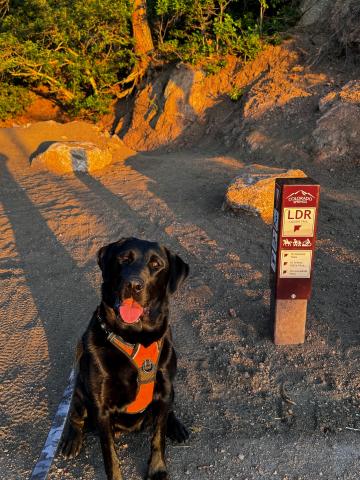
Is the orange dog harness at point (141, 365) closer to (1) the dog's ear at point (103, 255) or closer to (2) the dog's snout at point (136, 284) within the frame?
(2) the dog's snout at point (136, 284)

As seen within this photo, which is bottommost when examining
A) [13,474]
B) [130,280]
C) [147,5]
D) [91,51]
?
[13,474]

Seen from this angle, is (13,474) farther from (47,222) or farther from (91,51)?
(91,51)

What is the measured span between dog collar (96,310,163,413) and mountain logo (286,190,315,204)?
167 cm

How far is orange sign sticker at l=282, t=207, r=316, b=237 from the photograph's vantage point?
11.7 ft

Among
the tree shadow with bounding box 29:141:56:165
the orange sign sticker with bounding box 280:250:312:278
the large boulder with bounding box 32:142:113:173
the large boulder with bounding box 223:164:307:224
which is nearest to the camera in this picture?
the orange sign sticker with bounding box 280:250:312:278

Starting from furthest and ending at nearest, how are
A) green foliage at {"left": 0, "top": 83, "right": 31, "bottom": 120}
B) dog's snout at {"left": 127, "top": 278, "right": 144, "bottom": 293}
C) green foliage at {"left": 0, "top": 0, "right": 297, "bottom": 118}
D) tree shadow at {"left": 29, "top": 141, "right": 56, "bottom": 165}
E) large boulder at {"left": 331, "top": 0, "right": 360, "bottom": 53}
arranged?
green foliage at {"left": 0, "top": 83, "right": 31, "bottom": 120}, green foliage at {"left": 0, "top": 0, "right": 297, "bottom": 118}, large boulder at {"left": 331, "top": 0, "right": 360, "bottom": 53}, tree shadow at {"left": 29, "top": 141, "right": 56, "bottom": 165}, dog's snout at {"left": 127, "top": 278, "right": 144, "bottom": 293}

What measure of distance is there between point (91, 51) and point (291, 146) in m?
7.61

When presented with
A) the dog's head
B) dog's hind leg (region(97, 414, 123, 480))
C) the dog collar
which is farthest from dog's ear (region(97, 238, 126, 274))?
dog's hind leg (region(97, 414, 123, 480))

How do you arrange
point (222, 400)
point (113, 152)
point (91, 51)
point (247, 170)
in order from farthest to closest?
1. point (91, 51)
2. point (113, 152)
3. point (247, 170)
4. point (222, 400)

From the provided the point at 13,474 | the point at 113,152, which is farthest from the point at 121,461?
the point at 113,152

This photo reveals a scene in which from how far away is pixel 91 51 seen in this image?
1373cm

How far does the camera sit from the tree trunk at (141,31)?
13.7 m

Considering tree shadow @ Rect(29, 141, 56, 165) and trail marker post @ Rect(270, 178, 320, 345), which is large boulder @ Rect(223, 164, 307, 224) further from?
tree shadow @ Rect(29, 141, 56, 165)

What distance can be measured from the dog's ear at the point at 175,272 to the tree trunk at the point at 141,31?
495 inches
